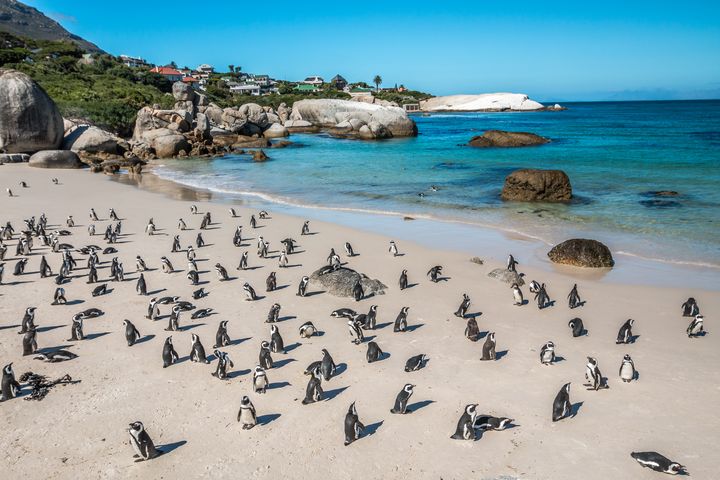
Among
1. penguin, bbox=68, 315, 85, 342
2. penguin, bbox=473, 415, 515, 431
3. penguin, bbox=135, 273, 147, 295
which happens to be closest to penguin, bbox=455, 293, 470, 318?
penguin, bbox=473, 415, 515, 431

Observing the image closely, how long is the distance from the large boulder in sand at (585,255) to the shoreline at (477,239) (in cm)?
26

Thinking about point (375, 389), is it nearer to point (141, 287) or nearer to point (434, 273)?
point (434, 273)

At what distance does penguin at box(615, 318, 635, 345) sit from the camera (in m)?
10.7

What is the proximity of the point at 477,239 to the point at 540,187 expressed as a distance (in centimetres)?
968

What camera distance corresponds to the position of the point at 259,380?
8.89m

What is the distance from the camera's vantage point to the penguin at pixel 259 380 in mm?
8891

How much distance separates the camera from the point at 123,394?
886 cm

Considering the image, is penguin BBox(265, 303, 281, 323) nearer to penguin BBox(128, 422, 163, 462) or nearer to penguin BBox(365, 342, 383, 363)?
penguin BBox(365, 342, 383, 363)

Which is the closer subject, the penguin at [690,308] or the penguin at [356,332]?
the penguin at [356,332]

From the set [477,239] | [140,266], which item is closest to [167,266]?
[140,266]

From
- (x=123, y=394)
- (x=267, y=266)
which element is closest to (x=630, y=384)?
(x=123, y=394)

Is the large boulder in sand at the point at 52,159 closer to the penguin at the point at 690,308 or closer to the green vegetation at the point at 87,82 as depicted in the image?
the green vegetation at the point at 87,82

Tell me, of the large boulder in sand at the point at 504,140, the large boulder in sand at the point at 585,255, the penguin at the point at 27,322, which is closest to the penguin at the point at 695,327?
the large boulder in sand at the point at 585,255

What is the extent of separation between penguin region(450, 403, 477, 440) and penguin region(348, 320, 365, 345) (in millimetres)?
3360
